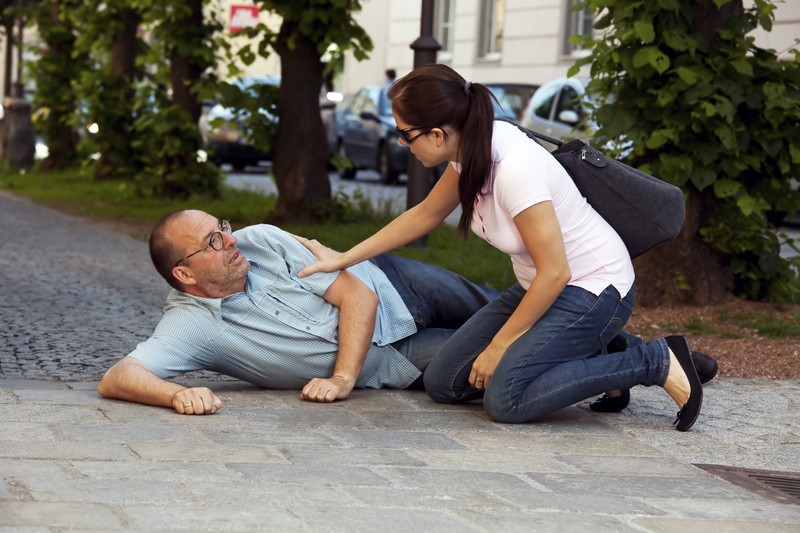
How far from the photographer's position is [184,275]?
17.1 feet

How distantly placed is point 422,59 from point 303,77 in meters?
2.11

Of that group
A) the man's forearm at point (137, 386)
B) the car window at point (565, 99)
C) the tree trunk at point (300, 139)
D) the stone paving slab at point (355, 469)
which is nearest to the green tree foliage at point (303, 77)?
the tree trunk at point (300, 139)

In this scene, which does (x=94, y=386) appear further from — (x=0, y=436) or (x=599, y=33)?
(x=599, y=33)

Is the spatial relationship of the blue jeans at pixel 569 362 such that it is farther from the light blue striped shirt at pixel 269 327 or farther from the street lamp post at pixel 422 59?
the street lamp post at pixel 422 59

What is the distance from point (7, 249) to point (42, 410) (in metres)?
6.59

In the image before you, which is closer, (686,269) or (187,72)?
(686,269)

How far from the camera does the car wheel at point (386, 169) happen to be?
898 inches

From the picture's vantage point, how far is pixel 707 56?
7988 mm

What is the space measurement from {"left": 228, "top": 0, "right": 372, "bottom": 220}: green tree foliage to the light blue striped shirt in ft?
23.9

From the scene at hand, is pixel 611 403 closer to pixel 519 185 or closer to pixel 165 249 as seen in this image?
pixel 519 185

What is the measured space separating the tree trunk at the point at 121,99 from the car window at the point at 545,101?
542 cm

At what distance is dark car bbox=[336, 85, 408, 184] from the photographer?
74.0ft

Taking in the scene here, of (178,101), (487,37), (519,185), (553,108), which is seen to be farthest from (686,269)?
(487,37)

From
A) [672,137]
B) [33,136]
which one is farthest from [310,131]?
[33,136]
